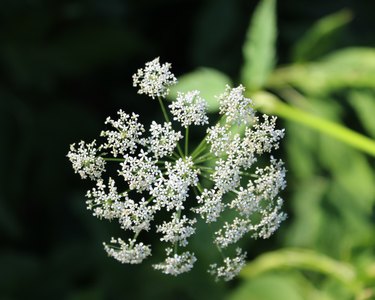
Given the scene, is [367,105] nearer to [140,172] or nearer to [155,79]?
[155,79]

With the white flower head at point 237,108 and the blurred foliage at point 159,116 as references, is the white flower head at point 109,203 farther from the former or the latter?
the blurred foliage at point 159,116

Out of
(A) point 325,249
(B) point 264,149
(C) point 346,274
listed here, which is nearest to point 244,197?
(B) point 264,149

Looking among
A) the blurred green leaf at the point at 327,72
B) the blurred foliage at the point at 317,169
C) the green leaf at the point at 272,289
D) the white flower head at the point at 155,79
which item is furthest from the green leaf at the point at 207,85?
the green leaf at the point at 272,289

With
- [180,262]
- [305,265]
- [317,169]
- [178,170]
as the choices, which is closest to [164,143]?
[178,170]

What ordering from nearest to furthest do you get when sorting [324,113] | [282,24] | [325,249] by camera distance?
1. [325,249]
2. [324,113]
3. [282,24]

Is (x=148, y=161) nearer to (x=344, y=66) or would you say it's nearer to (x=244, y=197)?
(x=244, y=197)
